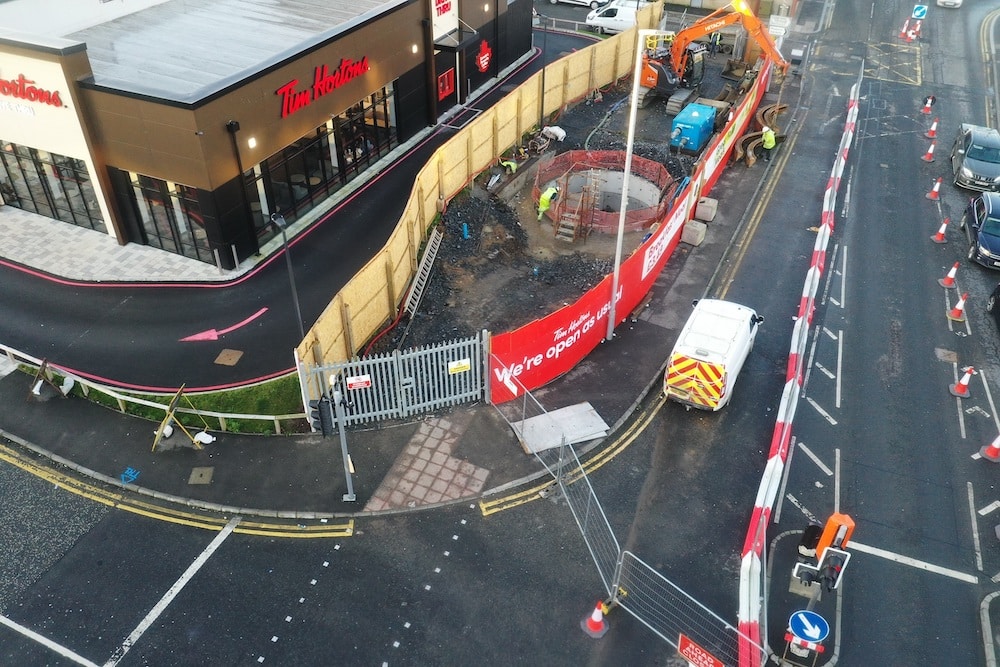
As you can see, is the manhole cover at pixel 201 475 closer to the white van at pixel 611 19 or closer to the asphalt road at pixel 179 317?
the asphalt road at pixel 179 317

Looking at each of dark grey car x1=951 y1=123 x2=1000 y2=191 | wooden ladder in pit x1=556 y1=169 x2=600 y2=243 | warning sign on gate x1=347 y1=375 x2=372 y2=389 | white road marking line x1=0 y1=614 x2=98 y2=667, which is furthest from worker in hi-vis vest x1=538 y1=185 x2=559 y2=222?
white road marking line x1=0 y1=614 x2=98 y2=667

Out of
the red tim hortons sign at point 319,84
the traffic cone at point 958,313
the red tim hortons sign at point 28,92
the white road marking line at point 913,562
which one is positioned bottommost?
the white road marking line at point 913,562

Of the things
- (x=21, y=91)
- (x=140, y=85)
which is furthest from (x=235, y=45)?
(x=21, y=91)

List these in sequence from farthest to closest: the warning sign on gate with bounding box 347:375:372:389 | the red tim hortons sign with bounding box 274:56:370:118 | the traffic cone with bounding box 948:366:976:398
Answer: the red tim hortons sign with bounding box 274:56:370:118, the traffic cone with bounding box 948:366:976:398, the warning sign on gate with bounding box 347:375:372:389

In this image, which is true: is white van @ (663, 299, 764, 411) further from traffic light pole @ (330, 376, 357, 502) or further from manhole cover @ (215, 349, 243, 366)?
manhole cover @ (215, 349, 243, 366)

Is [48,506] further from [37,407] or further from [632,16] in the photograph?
[632,16]

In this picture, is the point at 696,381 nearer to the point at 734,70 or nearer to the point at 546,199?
the point at 546,199

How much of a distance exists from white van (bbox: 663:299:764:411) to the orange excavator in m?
19.7

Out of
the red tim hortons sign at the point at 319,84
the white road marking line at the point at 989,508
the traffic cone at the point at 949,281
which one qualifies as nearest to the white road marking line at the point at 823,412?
the white road marking line at the point at 989,508

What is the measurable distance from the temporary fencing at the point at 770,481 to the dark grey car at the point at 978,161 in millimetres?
7800

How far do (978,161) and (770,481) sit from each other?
21.7m

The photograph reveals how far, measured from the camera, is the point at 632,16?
44.9 m

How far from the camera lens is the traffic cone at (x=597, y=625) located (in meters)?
14.3

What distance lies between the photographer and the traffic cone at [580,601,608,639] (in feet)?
46.8
